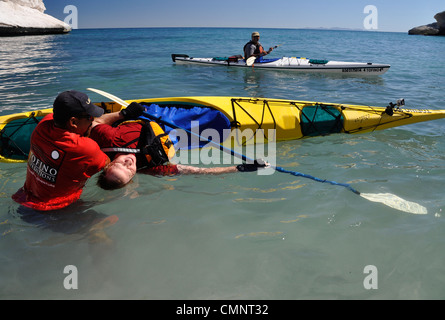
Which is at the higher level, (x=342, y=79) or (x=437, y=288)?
(x=342, y=79)

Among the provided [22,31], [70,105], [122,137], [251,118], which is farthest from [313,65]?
[22,31]

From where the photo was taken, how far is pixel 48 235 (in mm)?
2703

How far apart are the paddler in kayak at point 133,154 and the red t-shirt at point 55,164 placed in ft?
1.00

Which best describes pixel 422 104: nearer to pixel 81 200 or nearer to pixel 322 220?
pixel 322 220

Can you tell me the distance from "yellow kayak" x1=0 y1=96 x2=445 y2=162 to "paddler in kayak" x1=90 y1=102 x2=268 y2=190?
112cm

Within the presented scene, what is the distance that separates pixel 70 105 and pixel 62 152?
387mm

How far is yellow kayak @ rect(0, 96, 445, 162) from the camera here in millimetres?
4180

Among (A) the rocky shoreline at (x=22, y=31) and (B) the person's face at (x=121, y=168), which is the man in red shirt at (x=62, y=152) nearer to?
(B) the person's face at (x=121, y=168)

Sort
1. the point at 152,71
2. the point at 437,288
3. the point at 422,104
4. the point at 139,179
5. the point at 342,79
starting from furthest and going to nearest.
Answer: the point at 152,71 → the point at 342,79 → the point at 422,104 → the point at 139,179 → the point at 437,288

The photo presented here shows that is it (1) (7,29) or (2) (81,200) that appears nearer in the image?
(2) (81,200)

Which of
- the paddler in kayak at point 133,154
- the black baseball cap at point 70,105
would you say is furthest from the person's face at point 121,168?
the black baseball cap at point 70,105

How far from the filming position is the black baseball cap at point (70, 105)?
222 cm

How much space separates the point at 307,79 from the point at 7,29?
4262 cm

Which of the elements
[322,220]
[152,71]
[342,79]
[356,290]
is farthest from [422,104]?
[152,71]
